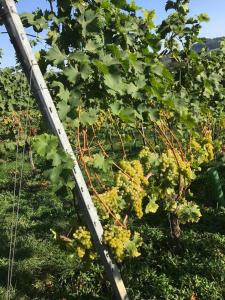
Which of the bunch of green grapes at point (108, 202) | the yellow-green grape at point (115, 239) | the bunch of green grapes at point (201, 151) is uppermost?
the bunch of green grapes at point (201, 151)

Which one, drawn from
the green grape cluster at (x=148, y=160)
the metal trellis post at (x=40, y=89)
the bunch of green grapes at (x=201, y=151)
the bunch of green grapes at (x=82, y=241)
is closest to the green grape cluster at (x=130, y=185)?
the green grape cluster at (x=148, y=160)

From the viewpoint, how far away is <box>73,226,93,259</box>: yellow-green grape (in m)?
4.87

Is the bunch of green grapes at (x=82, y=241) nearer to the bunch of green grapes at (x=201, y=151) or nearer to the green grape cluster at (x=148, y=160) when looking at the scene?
the green grape cluster at (x=148, y=160)

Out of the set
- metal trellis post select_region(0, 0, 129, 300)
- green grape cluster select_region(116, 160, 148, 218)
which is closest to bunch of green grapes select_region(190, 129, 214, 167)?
green grape cluster select_region(116, 160, 148, 218)

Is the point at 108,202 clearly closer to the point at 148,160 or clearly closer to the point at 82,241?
the point at 82,241

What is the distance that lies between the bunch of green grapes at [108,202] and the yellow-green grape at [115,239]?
12.9 inches

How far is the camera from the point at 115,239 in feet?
15.0

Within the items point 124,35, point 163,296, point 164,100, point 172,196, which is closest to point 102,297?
point 163,296

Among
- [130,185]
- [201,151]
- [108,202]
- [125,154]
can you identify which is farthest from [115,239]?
[201,151]

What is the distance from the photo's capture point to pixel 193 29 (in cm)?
689

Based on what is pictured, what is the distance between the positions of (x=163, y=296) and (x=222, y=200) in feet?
10.8

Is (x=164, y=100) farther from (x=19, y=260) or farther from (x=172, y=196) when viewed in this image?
(x=19, y=260)

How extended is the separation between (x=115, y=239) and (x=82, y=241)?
1.65ft

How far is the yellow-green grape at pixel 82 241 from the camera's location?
4.87 metres
